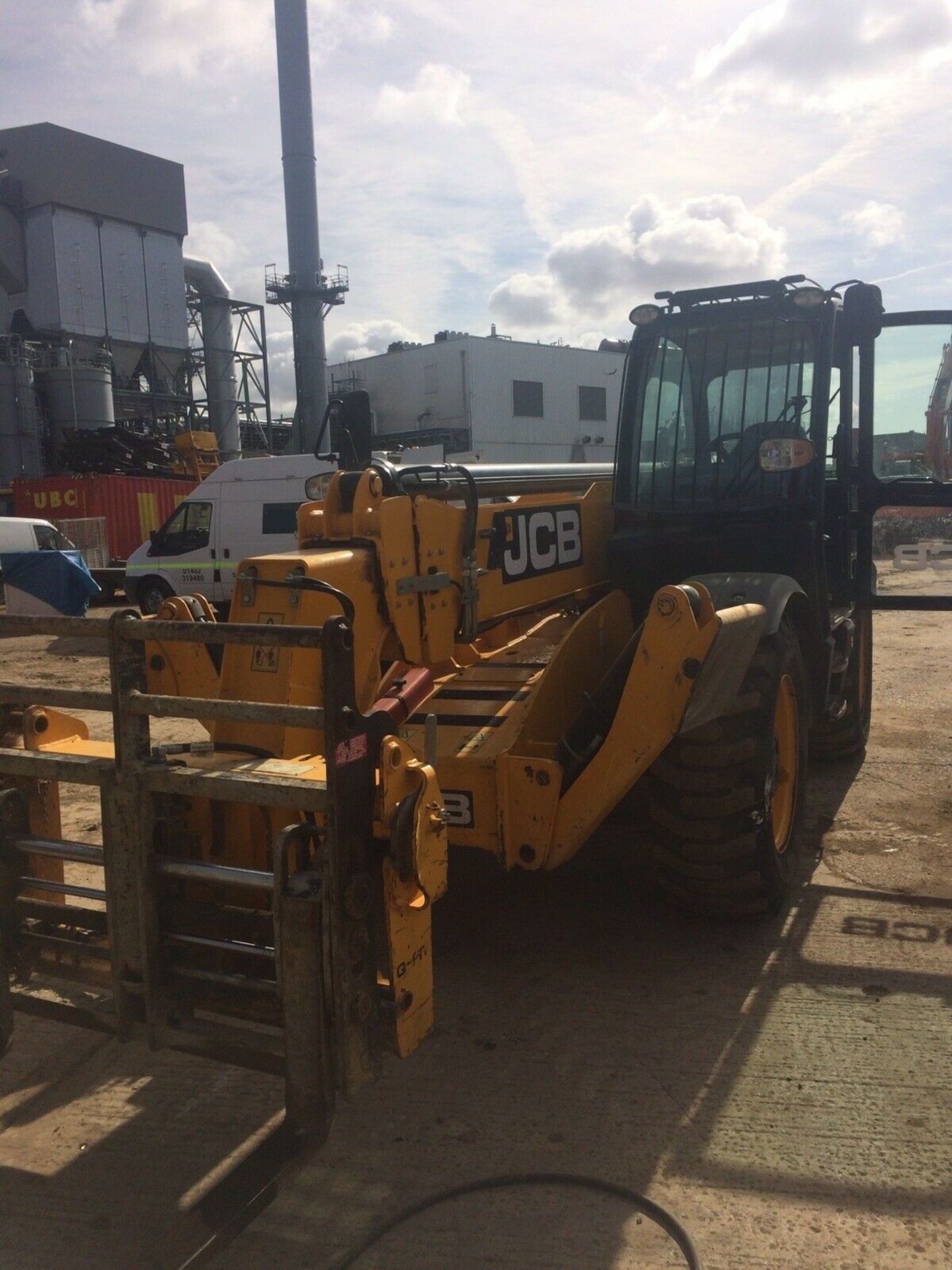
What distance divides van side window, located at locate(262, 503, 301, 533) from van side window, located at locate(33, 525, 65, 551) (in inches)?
243

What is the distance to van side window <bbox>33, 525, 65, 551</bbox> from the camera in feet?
60.1

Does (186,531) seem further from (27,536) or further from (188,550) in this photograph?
(27,536)

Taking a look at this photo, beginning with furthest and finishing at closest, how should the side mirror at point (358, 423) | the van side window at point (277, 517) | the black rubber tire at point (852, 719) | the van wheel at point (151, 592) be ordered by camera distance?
the van wheel at point (151, 592)
the van side window at point (277, 517)
the black rubber tire at point (852, 719)
the side mirror at point (358, 423)

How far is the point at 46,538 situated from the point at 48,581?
156 inches

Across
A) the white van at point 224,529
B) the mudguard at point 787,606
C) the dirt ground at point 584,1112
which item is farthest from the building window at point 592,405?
the dirt ground at point 584,1112

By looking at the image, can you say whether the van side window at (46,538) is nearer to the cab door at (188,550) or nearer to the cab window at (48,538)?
the cab window at (48,538)

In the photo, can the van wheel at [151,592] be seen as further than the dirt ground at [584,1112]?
Yes

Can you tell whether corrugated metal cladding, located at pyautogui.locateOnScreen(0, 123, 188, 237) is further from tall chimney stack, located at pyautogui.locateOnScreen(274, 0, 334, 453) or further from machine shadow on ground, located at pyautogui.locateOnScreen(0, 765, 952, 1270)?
machine shadow on ground, located at pyautogui.locateOnScreen(0, 765, 952, 1270)

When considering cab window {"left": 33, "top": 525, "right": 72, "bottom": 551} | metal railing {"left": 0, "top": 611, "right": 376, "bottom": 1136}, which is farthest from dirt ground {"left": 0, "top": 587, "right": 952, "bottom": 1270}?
cab window {"left": 33, "top": 525, "right": 72, "bottom": 551}

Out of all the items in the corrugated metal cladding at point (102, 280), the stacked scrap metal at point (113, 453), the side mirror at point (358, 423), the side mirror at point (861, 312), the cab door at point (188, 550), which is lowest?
the cab door at point (188, 550)

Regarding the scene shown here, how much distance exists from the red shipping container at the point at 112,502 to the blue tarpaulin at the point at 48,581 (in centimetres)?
1019

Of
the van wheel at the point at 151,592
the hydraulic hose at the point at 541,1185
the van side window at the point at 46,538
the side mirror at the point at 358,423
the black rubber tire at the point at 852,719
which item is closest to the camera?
the hydraulic hose at the point at 541,1185

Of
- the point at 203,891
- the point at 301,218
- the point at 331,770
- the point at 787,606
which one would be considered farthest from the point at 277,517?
the point at 301,218

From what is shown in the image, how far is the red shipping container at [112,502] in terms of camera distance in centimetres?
2533
